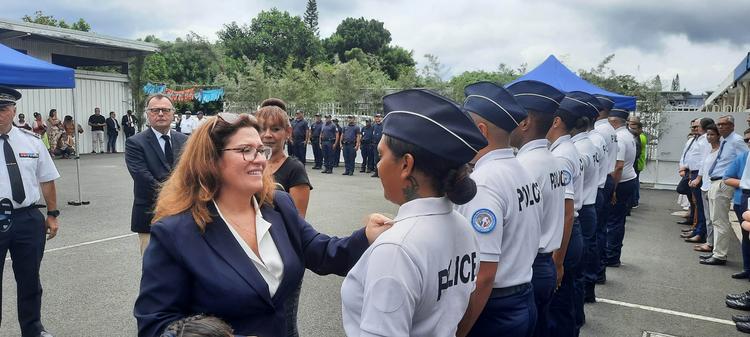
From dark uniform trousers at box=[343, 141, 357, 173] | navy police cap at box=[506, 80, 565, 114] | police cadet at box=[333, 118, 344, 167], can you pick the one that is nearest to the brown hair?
navy police cap at box=[506, 80, 565, 114]

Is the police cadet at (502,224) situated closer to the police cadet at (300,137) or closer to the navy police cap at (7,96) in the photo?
the navy police cap at (7,96)

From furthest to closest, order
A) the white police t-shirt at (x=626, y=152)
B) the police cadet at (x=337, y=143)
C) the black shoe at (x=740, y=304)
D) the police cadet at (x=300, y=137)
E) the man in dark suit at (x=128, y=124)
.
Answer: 1. the man in dark suit at (x=128, y=124)
2. the police cadet at (x=300, y=137)
3. the police cadet at (x=337, y=143)
4. the white police t-shirt at (x=626, y=152)
5. the black shoe at (x=740, y=304)

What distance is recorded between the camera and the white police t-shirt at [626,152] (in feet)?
22.0

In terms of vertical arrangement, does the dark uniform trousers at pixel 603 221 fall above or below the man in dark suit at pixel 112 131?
below

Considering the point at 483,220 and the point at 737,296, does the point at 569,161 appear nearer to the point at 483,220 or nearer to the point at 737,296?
the point at 483,220

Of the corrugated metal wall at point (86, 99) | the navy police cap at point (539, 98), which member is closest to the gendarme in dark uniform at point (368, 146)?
the corrugated metal wall at point (86, 99)

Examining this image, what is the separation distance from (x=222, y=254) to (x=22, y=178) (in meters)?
3.17

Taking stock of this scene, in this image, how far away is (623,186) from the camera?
6969 mm

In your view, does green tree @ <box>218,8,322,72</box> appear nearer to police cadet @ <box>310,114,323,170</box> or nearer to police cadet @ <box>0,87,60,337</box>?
police cadet @ <box>310,114,323,170</box>

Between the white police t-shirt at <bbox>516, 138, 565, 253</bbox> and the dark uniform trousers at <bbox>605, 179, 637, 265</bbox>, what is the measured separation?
4.05 metres

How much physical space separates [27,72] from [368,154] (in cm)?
1140

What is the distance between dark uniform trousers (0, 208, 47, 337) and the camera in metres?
4.00

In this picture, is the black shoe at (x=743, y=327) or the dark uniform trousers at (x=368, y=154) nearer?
the black shoe at (x=743, y=327)

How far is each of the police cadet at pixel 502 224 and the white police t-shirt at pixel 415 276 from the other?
→ 0.51 m
